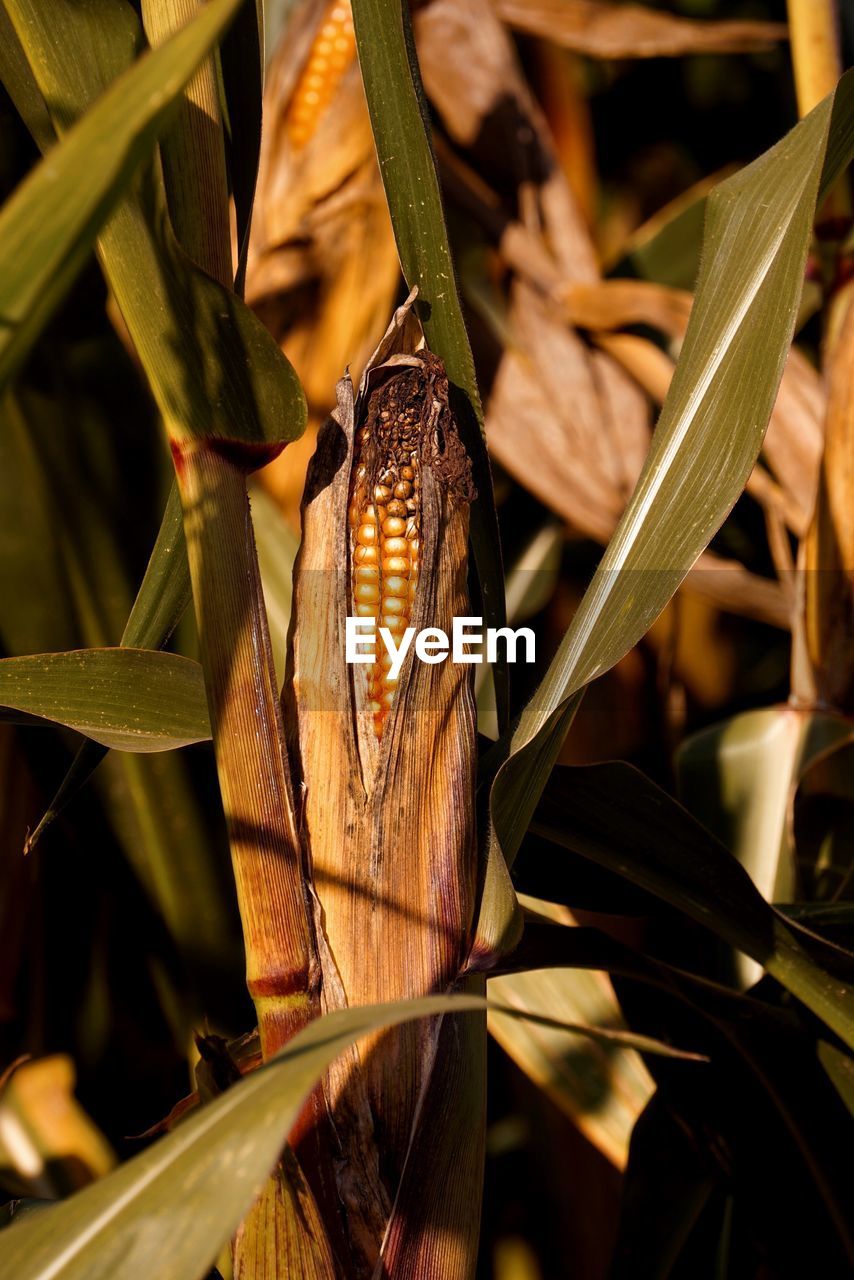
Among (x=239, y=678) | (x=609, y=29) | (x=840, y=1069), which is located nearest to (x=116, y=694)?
(x=239, y=678)

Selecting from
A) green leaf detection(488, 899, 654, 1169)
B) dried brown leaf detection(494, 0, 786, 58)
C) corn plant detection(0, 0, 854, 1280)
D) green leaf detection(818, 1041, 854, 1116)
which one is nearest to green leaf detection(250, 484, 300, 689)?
corn plant detection(0, 0, 854, 1280)

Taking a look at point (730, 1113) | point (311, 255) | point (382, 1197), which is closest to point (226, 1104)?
point (382, 1197)

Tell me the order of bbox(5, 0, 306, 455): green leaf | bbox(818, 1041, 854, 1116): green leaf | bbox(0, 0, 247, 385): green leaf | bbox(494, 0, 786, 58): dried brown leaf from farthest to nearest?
bbox(494, 0, 786, 58): dried brown leaf → bbox(818, 1041, 854, 1116): green leaf → bbox(5, 0, 306, 455): green leaf → bbox(0, 0, 247, 385): green leaf

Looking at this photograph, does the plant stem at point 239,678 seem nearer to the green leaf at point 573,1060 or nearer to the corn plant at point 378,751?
the corn plant at point 378,751

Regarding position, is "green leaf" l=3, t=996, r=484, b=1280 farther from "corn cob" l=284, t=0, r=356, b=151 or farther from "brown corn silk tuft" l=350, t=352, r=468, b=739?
"corn cob" l=284, t=0, r=356, b=151

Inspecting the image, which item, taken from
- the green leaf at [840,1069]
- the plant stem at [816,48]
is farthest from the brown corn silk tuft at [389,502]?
the plant stem at [816,48]

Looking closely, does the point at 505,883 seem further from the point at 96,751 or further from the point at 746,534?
the point at 746,534

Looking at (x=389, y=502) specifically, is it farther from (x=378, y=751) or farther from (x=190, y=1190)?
(x=190, y=1190)
